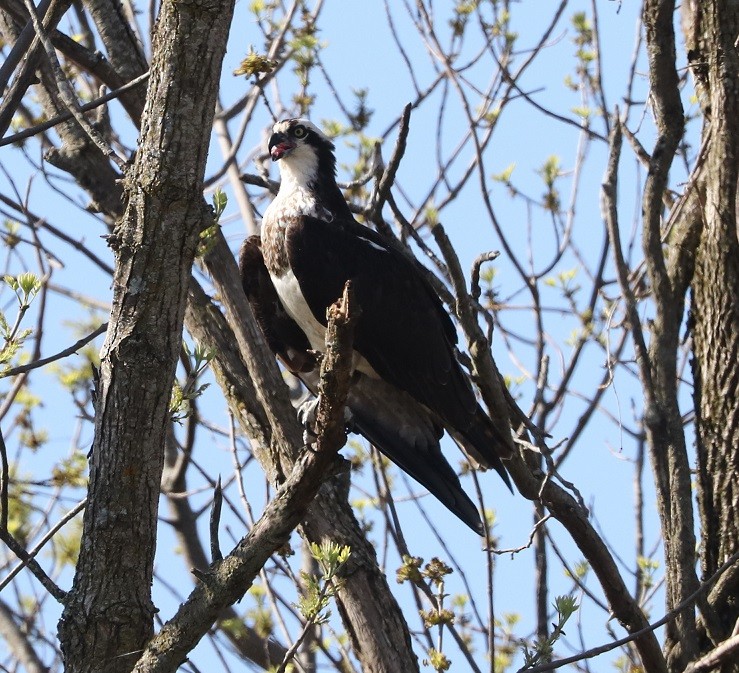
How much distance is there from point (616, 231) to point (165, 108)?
201 centimetres

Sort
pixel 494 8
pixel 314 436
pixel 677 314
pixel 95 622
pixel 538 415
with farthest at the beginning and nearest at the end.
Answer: pixel 494 8, pixel 538 415, pixel 677 314, pixel 314 436, pixel 95 622

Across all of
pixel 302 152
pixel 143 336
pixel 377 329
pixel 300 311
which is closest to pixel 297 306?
pixel 300 311

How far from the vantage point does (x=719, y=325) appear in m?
4.72

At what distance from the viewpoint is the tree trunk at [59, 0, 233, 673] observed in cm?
332

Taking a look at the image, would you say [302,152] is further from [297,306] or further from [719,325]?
[719,325]

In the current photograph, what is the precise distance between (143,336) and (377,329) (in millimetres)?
1523

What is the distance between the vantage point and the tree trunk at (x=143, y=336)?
10.9 feet

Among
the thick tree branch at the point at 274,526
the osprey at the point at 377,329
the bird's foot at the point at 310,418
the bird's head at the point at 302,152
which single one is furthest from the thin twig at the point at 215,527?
the bird's head at the point at 302,152

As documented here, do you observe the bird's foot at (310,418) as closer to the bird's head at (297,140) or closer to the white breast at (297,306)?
the white breast at (297,306)

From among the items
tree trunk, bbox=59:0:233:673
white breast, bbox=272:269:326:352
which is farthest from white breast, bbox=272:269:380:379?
tree trunk, bbox=59:0:233:673

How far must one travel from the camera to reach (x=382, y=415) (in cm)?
500

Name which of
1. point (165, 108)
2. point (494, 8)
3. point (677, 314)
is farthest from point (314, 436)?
point (494, 8)

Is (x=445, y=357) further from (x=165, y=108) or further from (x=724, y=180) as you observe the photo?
(x=165, y=108)

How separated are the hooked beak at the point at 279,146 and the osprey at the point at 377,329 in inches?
10.1
